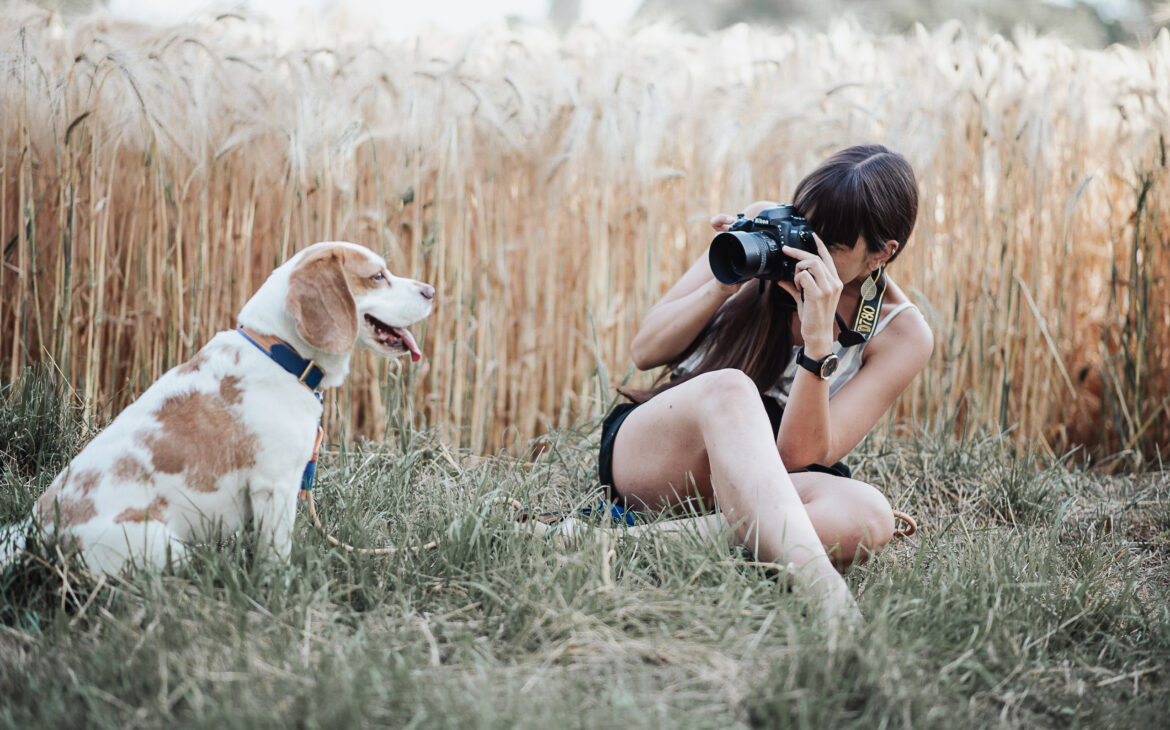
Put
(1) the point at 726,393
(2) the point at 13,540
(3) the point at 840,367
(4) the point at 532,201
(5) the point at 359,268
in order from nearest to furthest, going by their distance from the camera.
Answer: (2) the point at 13,540 → (5) the point at 359,268 → (1) the point at 726,393 → (3) the point at 840,367 → (4) the point at 532,201

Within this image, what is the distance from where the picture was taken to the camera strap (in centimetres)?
216

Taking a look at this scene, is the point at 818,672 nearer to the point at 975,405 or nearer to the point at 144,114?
the point at 975,405

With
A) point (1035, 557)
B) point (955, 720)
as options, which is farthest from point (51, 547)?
point (1035, 557)

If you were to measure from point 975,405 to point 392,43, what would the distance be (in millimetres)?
2978

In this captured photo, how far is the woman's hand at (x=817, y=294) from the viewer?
1.98 meters

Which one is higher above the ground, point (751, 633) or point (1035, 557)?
point (751, 633)

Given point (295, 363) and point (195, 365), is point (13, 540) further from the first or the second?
point (295, 363)

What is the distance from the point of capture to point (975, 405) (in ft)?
11.6

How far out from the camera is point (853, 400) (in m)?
2.21

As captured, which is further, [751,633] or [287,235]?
[287,235]

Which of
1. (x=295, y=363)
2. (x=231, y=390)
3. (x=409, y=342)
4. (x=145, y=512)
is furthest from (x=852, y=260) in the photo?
(x=145, y=512)

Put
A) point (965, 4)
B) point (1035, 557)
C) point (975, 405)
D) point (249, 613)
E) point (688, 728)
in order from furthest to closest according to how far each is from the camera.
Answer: point (965, 4) < point (975, 405) < point (1035, 557) < point (249, 613) < point (688, 728)

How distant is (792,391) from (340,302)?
40.6 inches

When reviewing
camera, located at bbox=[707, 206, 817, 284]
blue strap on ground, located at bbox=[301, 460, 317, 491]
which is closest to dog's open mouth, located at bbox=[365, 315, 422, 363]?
blue strap on ground, located at bbox=[301, 460, 317, 491]
